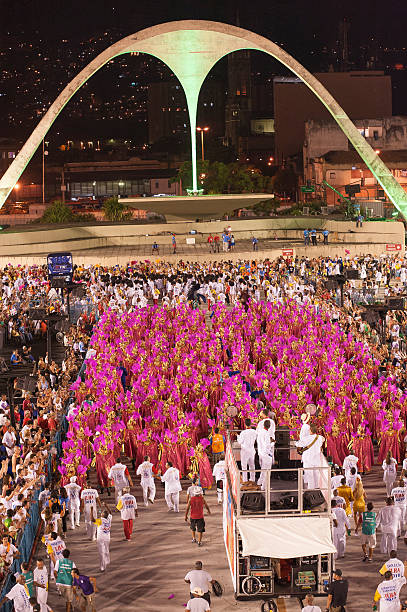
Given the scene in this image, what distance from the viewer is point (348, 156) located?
2569 inches

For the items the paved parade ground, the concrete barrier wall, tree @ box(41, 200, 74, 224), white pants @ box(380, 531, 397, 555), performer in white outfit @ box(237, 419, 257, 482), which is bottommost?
the paved parade ground

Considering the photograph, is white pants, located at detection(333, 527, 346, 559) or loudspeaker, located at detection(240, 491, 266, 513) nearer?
loudspeaker, located at detection(240, 491, 266, 513)

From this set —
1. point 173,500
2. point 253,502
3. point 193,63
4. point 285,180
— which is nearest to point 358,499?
point 253,502

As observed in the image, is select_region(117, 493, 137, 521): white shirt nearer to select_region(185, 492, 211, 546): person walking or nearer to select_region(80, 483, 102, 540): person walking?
select_region(80, 483, 102, 540): person walking

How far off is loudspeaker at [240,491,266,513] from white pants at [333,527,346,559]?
165 centimetres

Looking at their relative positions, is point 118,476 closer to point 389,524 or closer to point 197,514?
point 197,514

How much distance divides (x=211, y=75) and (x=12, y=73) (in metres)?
54.5

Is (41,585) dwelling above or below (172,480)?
below

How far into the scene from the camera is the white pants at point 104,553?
38.4 feet

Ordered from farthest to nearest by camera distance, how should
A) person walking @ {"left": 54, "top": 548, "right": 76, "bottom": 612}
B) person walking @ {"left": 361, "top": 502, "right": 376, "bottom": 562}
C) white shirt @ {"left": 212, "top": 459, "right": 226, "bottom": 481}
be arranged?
1. white shirt @ {"left": 212, "top": 459, "right": 226, "bottom": 481}
2. person walking @ {"left": 361, "top": 502, "right": 376, "bottom": 562}
3. person walking @ {"left": 54, "top": 548, "right": 76, "bottom": 612}

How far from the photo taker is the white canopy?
10.1m

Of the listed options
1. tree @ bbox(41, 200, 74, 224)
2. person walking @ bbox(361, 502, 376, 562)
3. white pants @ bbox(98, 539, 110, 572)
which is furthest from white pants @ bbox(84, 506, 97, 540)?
tree @ bbox(41, 200, 74, 224)

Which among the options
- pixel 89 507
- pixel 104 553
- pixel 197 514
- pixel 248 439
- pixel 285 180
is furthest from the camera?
pixel 285 180

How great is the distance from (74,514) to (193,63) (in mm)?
44032
